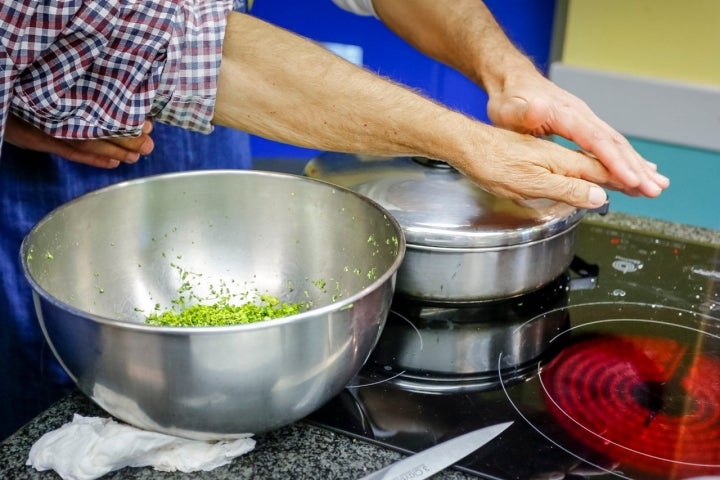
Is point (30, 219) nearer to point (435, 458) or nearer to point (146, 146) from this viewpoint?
point (146, 146)

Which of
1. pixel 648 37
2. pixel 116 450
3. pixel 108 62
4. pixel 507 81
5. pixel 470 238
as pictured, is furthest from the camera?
pixel 648 37

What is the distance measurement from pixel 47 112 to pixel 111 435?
0.30 meters

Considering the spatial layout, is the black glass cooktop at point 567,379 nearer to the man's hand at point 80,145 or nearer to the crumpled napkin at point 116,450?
the crumpled napkin at point 116,450

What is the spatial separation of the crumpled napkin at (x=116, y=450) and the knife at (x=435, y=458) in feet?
0.37

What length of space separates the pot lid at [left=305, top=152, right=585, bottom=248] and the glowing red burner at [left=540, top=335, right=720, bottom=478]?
0.13 metres

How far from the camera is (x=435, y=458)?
2.04 feet

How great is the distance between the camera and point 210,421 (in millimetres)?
592

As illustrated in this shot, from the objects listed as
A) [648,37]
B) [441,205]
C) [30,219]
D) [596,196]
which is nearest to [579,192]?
[596,196]

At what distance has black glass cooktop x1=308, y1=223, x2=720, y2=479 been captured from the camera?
2.13 feet

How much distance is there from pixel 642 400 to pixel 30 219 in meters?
0.69

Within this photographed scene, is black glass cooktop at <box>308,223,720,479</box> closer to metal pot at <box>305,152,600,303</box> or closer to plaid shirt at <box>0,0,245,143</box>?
metal pot at <box>305,152,600,303</box>

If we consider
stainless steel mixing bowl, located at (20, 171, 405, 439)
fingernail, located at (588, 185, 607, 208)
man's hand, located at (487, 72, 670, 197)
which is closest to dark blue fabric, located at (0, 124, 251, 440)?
stainless steel mixing bowl, located at (20, 171, 405, 439)

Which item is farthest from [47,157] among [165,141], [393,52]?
[393,52]

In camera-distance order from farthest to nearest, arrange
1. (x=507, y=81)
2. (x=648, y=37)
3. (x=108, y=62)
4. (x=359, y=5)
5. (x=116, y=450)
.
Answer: (x=648, y=37) → (x=359, y=5) → (x=507, y=81) → (x=108, y=62) → (x=116, y=450)
